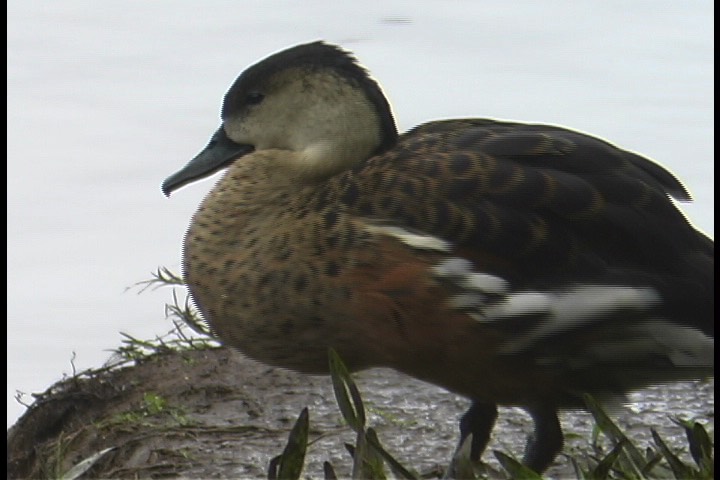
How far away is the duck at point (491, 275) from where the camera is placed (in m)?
4.18

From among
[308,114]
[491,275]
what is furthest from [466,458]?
[308,114]

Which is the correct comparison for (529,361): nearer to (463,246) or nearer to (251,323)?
(463,246)

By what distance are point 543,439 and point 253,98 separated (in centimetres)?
133

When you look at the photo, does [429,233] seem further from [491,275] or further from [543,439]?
[543,439]

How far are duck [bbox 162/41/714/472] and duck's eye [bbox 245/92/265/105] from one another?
0.50 meters

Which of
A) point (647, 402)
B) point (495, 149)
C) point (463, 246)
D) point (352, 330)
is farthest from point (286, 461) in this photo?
point (647, 402)

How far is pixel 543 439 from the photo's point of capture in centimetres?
446

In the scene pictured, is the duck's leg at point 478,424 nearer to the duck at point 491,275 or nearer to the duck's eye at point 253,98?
the duck at point 491,275

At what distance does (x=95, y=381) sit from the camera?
18.3 feet

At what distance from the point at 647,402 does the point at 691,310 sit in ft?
3.27

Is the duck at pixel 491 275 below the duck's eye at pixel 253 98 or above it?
below

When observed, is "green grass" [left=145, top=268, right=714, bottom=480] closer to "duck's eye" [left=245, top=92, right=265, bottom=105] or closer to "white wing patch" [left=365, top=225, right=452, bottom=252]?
"white wing patch" [left=365, top=225, right=452, bottom=252]

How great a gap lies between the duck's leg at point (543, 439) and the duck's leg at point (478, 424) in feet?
0.47

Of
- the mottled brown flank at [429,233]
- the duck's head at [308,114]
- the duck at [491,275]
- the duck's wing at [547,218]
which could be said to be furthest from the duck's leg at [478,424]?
the duck's head at [308,114]
